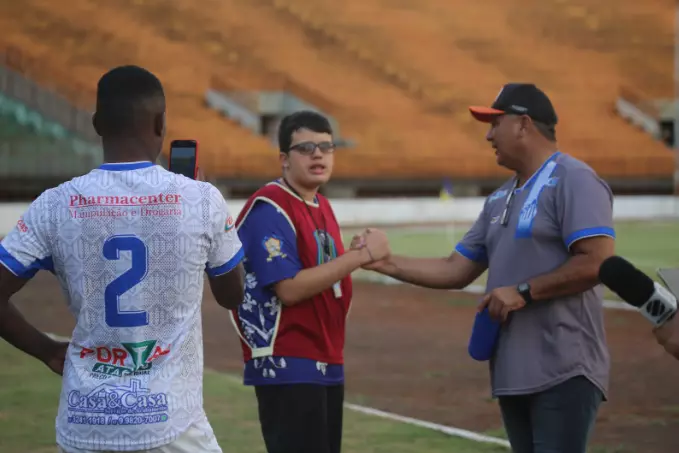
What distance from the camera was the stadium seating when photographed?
1809 inches

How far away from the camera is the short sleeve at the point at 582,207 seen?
3.99m

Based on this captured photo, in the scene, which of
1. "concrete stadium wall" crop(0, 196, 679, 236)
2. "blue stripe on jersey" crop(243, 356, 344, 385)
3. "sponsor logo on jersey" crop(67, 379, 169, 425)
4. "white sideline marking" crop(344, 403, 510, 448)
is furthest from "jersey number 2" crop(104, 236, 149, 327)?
"concrete stadium wall" crop(0, 196, 679, 236)

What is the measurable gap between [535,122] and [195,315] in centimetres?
172

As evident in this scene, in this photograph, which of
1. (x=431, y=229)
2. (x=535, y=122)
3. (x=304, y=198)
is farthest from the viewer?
(x=431, y=229)

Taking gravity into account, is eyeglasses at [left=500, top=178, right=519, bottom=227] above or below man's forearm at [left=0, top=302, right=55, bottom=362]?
above

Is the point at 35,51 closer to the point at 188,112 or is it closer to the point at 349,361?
the point at 188,112

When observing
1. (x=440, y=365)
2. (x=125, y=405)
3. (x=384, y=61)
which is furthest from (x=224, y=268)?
(x=384, y=61)

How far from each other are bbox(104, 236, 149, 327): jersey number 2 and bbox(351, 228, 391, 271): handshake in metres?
1.62

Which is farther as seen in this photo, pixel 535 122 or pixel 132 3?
pixel 132 3

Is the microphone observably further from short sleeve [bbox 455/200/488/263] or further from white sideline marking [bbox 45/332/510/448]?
white sideline marking [bbox 45/332/510/448]

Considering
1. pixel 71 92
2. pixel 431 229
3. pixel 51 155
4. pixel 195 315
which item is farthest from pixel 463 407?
pixel 71 92

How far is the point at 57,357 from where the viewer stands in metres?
3.16

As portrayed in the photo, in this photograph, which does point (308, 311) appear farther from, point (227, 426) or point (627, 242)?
point (627, 242)

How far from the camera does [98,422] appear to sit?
3.01m
